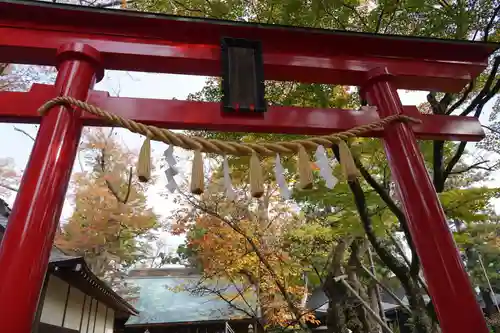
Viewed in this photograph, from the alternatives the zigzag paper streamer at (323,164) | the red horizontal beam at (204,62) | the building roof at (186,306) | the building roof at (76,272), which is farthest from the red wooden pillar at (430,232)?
the building roof at (186,306)

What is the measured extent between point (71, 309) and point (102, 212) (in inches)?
268

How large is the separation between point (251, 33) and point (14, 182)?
1300 centimetres

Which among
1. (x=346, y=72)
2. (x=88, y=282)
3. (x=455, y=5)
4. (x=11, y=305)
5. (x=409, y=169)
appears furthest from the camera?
(x=88, y=282)

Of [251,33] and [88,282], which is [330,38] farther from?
[88,282]

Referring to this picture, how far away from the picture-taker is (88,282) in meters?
6.53

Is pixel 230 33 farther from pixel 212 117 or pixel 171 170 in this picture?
pixel 171 170

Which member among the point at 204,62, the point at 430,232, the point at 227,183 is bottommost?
the point at 430,232

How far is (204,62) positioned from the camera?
2762 millimetres

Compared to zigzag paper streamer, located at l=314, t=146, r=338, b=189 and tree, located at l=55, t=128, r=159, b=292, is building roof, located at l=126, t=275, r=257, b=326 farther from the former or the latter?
zigzag paper streamer, located at l=314, t=146, r=338, b=189

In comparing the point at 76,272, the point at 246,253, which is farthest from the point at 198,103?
the point at 246,253

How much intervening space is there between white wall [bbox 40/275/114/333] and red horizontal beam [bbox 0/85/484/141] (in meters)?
4.28

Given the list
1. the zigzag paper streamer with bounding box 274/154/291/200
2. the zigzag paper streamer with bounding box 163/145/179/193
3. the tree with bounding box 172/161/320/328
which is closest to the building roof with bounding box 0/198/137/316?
the tree with bounding box 172/161/320/328

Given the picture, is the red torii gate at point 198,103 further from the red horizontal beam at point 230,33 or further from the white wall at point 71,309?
the white wall at point 71,309

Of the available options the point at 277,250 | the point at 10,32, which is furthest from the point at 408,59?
the point at 277,250
